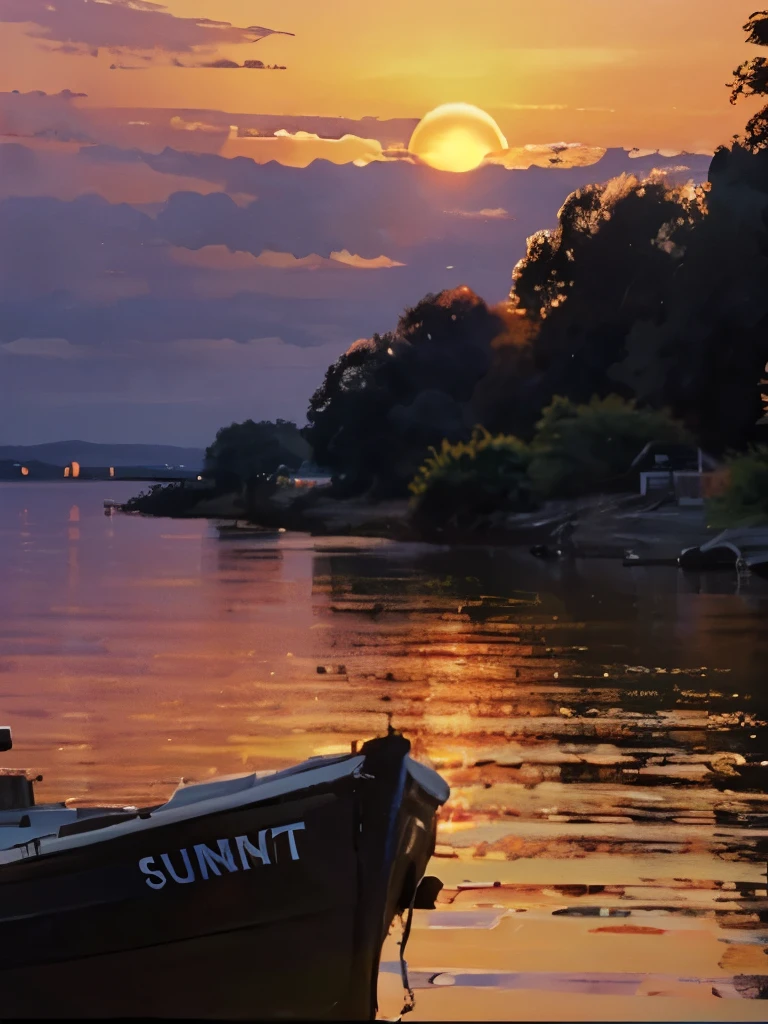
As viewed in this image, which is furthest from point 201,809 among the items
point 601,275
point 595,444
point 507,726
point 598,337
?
point 601,275

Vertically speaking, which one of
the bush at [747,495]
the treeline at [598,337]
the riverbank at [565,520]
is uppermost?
the treeline at [598,337]

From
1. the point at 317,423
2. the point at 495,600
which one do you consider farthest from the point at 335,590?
the point at 317,423

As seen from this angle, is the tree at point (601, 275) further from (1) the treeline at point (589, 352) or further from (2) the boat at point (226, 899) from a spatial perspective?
(2) the boat at point (226, 899)

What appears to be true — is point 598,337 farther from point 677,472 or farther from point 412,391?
point 412,391

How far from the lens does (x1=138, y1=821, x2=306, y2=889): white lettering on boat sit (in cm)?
1131

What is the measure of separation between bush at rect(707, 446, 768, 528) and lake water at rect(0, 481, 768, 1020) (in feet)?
16.0

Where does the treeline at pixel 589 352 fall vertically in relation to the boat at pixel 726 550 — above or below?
above

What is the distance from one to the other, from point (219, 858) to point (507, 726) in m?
16.1

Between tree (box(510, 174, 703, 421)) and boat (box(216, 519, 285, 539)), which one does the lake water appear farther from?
boat (box(216, 519, 285, 539))

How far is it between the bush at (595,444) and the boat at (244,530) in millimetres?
28089

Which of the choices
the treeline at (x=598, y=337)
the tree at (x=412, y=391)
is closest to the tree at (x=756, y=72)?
the treeline at (x=598, y=337)

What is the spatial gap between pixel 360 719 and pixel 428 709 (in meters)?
1.93

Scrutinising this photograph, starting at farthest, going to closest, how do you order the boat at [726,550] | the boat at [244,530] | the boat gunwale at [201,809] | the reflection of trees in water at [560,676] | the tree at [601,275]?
1. the boat at [244,530]
2. the tree at [601,275]
3. the boat at [726,550]
4. the reflection of trees in water at [560,676]
5. the boat gunwale at [201,809]

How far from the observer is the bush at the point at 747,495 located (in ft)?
230
